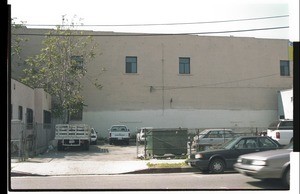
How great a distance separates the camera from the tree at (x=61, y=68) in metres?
Answer: 32.7

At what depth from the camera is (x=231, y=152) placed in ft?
49.3

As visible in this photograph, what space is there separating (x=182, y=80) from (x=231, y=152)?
A: 26.7 meters

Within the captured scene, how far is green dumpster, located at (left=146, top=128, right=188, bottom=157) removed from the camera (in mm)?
20781

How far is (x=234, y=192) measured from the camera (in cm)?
1134

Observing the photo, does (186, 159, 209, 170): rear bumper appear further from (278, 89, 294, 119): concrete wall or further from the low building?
(278, 89, 294, 119): concrete wall

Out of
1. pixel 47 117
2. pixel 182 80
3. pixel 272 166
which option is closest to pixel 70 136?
pixel 47 117

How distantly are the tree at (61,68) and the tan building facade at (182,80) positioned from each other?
175 inches

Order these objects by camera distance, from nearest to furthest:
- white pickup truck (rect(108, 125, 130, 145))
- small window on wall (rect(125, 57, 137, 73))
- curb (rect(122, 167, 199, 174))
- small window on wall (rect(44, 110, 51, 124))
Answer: curb (rect(122, 167, 199, 174)) → white pickup truck (rect(108, 125, 130, 145)) → small window on wall (rect(44, 110, 51, 124)) → small window on wall (rect(125, 57, 137, 73))

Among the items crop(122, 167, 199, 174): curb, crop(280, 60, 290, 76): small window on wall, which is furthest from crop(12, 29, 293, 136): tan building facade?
crop(122, 167, 199, 174): curb

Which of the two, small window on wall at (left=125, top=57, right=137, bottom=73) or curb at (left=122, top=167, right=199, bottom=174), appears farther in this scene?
small window on wall at (left=125, top=57, right=137, bottom=73)

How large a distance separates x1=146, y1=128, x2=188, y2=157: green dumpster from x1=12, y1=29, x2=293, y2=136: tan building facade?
59.8 feet

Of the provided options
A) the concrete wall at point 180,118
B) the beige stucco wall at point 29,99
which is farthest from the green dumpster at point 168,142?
the concrete wall at point 180,118

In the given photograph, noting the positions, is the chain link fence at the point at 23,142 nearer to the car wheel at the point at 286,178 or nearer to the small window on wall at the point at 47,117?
the small window on wall at the point at 47,117

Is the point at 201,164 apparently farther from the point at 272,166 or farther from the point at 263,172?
the point at 272,166
